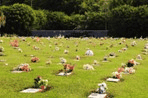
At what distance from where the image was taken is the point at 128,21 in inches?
1249

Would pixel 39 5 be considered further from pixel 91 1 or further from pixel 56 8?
pixel 91 1

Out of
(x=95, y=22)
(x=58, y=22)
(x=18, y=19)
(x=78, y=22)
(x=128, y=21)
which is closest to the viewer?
(x=128, y=21)

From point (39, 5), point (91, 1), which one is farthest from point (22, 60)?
point (39, 5)

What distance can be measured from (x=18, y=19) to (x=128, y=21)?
57.6 ft

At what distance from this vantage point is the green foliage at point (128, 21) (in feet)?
104

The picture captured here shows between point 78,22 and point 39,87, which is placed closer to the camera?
point 39,87

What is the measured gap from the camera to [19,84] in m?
7.06

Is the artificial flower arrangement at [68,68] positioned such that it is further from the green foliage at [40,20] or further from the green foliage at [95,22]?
the green foliage at [40,20]

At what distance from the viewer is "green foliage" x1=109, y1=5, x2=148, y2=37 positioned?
104 feet

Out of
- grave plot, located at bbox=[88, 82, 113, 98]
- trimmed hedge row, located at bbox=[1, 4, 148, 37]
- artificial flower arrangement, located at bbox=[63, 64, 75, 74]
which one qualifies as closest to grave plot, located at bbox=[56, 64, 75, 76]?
artificial flower arrangement, located at bbox=[63, 64, 75, 74]

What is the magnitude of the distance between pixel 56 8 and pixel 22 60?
145 feet

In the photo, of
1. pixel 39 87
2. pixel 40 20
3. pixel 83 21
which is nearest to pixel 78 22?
pixel 83 21

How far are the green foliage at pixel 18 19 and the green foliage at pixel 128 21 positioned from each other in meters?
14.8

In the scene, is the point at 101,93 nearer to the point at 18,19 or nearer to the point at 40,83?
the point at 40,83
